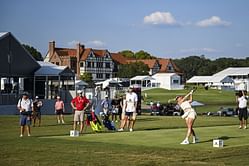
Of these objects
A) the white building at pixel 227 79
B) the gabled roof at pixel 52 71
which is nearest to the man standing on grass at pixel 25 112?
the gabled roof at pixel 52 71

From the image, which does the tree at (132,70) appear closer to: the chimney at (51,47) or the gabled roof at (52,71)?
the chimney at (51,47)

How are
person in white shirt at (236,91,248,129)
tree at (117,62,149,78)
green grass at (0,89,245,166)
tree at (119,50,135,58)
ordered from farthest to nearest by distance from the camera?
tree at (119,50,135,58), tree at (117,62,149,78), person in white shirt at (236,91,248,129), green grass at (0,89,245,166)

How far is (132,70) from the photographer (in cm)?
12438

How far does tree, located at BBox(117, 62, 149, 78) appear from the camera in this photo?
4865 inches

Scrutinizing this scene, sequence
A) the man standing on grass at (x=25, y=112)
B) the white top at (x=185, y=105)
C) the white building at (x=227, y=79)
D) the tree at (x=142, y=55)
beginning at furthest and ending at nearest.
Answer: the tree at (x=142, y=55)
the white building at (x=227, y=79)
the man standing on grass at (x=25, y=112)
the white top at (x=185, y=105)

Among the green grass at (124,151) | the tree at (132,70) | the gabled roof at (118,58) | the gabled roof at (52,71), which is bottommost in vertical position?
the green grass at (124,151)

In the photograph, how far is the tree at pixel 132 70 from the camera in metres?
124

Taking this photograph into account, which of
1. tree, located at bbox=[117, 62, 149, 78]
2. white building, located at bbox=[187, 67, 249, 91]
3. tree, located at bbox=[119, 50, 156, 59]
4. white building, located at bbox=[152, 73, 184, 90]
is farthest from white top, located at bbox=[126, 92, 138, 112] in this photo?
tree, located at bbox=[119, 50, 156, 59]

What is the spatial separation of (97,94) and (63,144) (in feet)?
108

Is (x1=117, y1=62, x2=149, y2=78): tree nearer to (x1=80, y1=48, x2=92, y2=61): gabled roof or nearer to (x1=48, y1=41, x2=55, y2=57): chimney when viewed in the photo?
(x1=80, y1=48, x2=92, y2=61): gabled roof

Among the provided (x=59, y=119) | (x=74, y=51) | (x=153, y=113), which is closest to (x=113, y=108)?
(x=59, y=119)

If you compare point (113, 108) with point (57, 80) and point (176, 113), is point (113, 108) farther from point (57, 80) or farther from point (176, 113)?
point (57, 80)

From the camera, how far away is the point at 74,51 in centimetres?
12850

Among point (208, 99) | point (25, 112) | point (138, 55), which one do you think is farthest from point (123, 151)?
point (138, 55)
